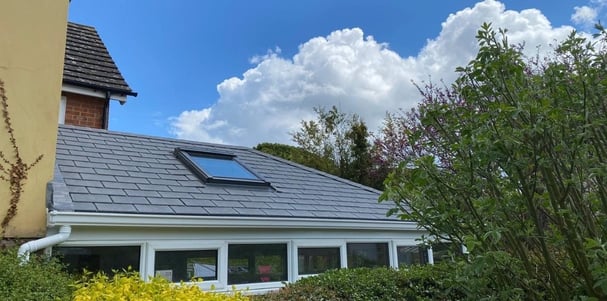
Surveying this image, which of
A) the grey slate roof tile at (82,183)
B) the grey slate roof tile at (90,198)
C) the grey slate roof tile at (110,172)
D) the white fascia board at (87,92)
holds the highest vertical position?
the white fascia board at (87,92)

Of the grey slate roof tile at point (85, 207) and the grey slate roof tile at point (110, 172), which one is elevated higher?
the grey slate roof tile at point (110, 172)

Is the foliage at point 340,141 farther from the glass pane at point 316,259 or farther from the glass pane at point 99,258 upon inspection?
the glass pane at point 99,258

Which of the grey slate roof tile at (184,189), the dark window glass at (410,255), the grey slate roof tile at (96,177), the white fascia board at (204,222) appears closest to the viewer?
the white fascia board at (204,222)

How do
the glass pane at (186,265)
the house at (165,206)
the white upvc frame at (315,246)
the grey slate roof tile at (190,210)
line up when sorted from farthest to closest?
the white upvc frame at (315,246) → the grey slate roof tile at (190,210) → the glass pane at (186,265) → the house at (165,206)

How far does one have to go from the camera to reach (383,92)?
65.7 feet

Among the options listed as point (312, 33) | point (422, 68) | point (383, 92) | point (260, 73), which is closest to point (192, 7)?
point (312, 33)

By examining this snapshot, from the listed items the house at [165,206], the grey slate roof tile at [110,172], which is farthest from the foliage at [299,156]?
the grey slate roof tile at [110,172]

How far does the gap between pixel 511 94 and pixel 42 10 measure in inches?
248

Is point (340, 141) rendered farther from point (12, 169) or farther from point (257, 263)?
point (12, 169)

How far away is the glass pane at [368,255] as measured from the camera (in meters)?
8.44

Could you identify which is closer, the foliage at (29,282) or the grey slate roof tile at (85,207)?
the foliage at (29,282)

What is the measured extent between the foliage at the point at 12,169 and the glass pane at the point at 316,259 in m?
4.40

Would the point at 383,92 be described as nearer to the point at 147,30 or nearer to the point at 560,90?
the point at 147,30

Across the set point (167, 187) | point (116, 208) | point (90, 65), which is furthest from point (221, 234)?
point (90, 65)
